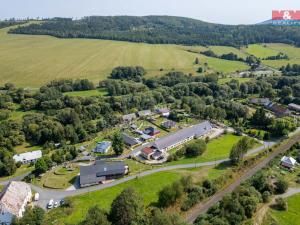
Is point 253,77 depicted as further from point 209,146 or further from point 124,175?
point 124,175

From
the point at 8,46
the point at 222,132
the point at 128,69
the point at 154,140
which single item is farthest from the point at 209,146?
the point at 8,46

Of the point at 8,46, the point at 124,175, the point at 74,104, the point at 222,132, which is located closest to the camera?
the point at 124,175

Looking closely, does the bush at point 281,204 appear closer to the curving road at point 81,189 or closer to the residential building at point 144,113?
the curving road at point 81,189

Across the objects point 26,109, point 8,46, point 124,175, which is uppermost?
point 8,46

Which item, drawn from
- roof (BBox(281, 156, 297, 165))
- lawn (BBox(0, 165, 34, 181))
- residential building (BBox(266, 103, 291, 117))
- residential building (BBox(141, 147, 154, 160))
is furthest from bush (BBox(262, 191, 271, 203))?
residential building (BBox(266, 103, 291, 117))

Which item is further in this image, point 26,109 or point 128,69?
point 128,69

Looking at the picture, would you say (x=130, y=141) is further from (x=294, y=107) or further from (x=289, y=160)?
(x=294, y=107)

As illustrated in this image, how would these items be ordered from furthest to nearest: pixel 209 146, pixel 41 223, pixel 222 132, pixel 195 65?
pixel 195 65
pixel 222 132
pixel 209 146
pixel 41 223
